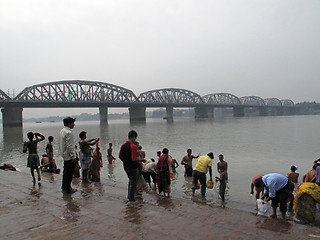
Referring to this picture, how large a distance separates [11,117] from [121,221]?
93.0 metres

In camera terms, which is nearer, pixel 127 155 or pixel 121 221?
pixel 121 221

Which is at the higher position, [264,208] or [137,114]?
[137,114]

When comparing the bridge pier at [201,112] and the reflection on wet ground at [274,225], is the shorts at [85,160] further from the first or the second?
the bridge pier at [201,112]

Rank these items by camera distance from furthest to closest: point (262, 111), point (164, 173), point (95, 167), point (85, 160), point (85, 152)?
point (262, 111) < point (95, 167) < point (85, 160) < point (85, 152) < point (164, 173)

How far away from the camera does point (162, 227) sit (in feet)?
14.2

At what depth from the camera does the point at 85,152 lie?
838cm

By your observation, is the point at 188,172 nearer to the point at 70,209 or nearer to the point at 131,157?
the point at 131,157

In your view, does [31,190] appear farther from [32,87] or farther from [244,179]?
[32,87]

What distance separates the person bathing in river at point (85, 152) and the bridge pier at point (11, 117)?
86875 millimetres

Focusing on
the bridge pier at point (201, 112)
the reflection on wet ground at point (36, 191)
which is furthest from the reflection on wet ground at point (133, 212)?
the bridge pier at point (201, 112)

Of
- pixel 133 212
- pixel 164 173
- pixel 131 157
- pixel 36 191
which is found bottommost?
pixel 36 191

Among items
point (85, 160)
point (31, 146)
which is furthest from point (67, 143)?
point (85, 160)

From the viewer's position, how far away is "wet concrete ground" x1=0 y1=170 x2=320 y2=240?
13.2 feet

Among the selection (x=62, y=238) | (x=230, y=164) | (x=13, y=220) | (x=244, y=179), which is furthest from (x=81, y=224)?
(x=230, y=164)
